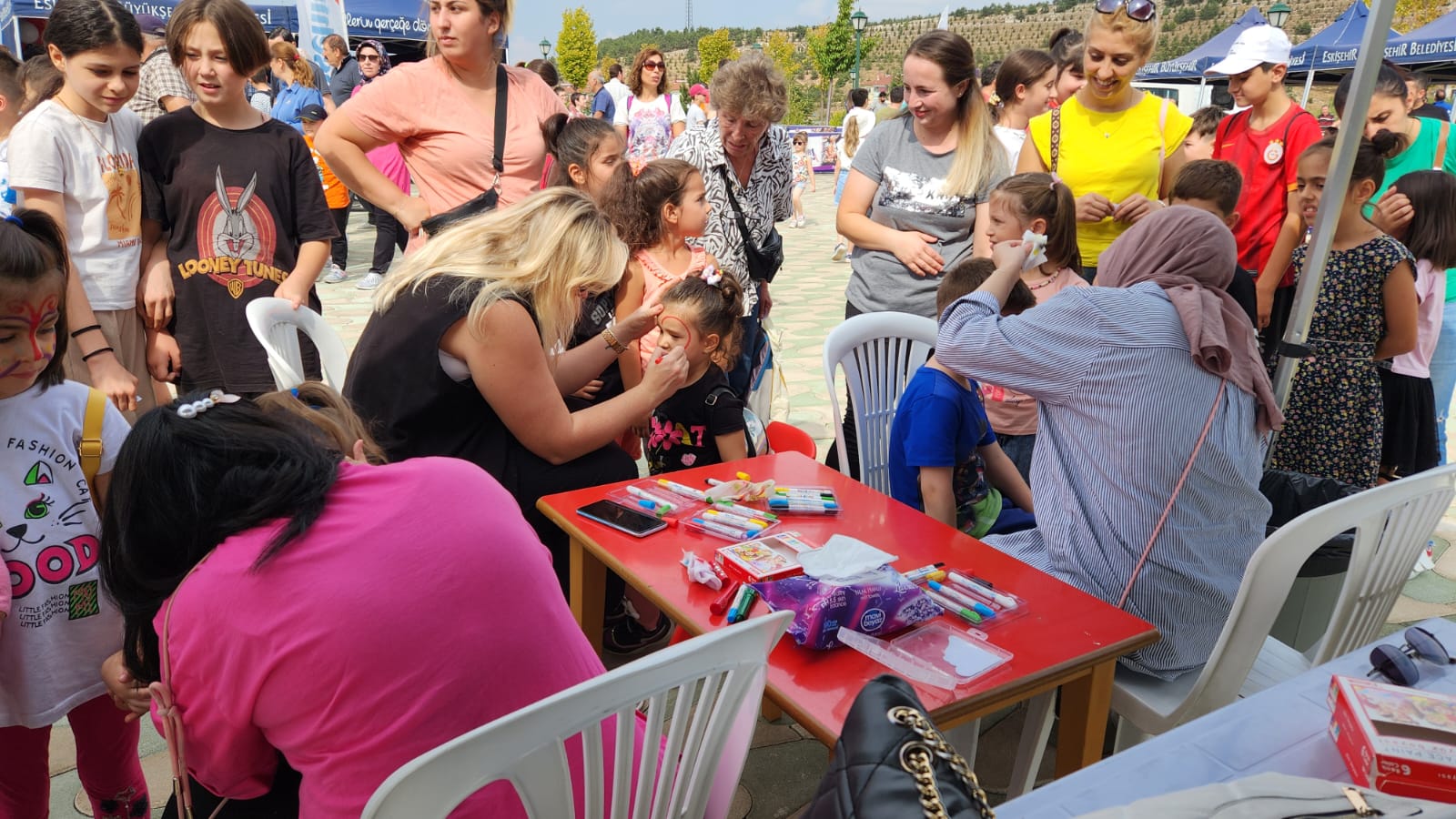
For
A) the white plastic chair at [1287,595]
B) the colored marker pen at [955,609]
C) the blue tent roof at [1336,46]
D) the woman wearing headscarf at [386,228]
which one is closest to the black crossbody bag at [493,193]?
the colored marker pen at [955,609]

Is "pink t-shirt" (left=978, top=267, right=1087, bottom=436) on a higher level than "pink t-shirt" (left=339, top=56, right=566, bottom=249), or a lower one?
lower

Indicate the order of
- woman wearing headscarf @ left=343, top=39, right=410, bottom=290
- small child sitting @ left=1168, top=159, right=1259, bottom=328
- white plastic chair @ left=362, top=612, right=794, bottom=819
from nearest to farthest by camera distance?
white plastic chair @ left=362, top=612, right=794, bottom=819 < small child sitting @ left=1168, top=159, right=1259, bottom=328 < woman wearing headscarf @ left=343, top=39, right=410, bottom=290

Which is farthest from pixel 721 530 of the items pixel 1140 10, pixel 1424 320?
pixel 1424 320

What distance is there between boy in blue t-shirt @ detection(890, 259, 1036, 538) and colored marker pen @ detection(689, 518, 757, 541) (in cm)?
59

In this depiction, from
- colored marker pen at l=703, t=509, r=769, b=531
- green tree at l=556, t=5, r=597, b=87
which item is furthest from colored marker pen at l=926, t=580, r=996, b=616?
green tree at l=556, t=5, r=597, b=87

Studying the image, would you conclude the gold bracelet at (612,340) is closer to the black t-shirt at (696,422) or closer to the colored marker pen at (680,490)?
the black t-shirt at (696,422)

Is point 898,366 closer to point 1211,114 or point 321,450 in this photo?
point 321,450

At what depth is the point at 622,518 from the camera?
6.46ft

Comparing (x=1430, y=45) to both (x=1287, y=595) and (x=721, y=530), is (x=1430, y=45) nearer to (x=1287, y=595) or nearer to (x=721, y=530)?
(x=1287, y=595)

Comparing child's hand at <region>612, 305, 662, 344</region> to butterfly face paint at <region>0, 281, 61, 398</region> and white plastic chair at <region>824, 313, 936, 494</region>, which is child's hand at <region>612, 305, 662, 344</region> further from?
butterfly face paint at <region>0, 281, 61, 398</region>

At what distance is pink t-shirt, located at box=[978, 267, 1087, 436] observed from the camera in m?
2.83

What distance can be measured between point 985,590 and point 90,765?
1.70m

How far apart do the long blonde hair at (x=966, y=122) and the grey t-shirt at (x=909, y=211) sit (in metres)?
0.02

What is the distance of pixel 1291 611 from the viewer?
223cm
